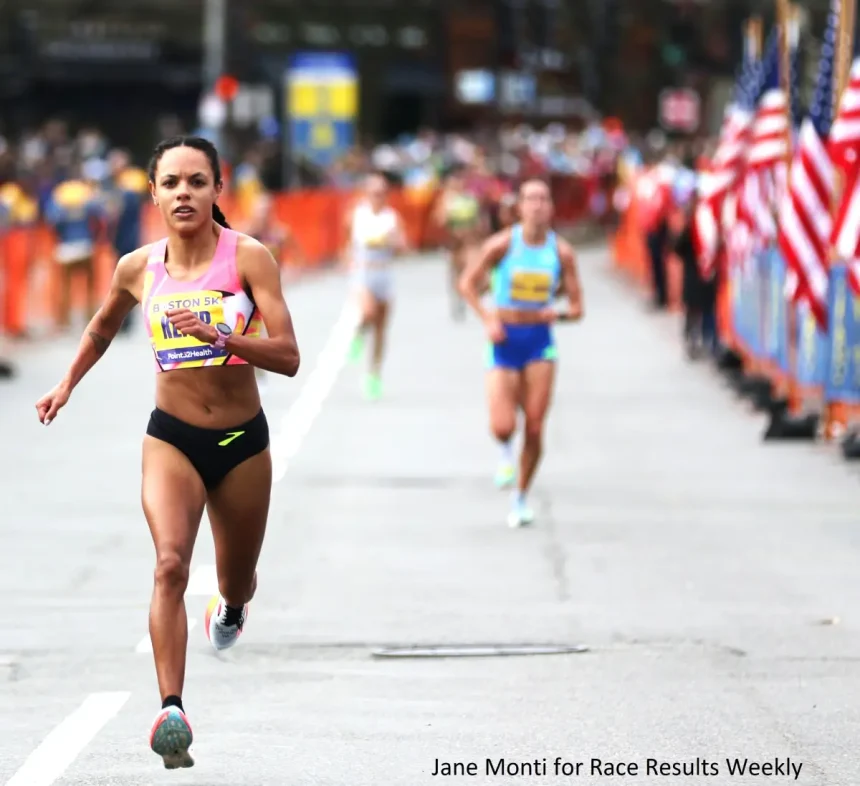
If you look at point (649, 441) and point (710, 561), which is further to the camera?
point (649, 441)

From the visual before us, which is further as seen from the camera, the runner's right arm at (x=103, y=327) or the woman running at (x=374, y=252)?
the woman running at (x=374, y=252)

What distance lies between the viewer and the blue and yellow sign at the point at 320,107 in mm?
54531

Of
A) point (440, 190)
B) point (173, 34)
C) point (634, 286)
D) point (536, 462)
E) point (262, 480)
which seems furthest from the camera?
point (173, 34)

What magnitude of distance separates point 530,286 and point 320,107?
42297mm

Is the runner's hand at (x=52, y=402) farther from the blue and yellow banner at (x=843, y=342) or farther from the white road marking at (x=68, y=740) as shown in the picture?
the blue and yellow banner at (x=843, y=342)

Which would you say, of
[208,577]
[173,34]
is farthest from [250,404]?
[173,34]

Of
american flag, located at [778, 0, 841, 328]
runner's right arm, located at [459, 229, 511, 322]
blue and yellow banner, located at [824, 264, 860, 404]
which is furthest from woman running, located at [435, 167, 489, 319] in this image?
runner's right arm, located at [459, 229, 511, 322]

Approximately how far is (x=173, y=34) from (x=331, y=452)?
168 ft

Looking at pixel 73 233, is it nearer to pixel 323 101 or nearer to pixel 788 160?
pixel 788 160

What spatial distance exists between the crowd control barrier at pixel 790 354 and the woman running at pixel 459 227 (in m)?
6.95

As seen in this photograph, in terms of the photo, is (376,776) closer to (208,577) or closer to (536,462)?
(208,577)

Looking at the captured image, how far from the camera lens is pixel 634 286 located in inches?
1587

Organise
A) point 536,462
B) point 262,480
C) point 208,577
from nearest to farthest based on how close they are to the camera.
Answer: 1. point 262,480
2. point 208,577
3. point 536,462

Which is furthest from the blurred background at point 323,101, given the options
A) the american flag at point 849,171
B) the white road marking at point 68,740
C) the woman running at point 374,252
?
the white road marking at point 68,740
